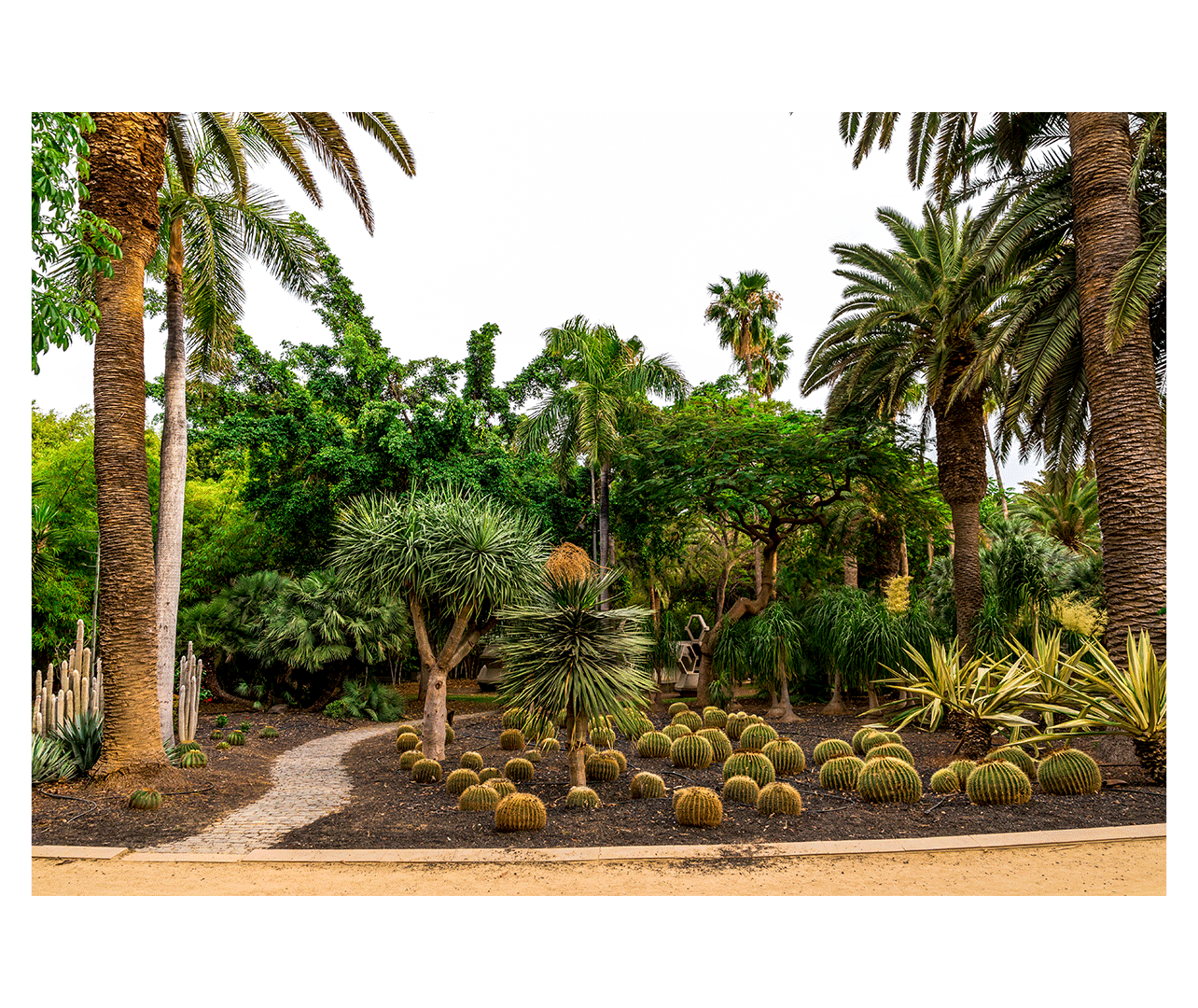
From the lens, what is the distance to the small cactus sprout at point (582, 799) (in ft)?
23.4

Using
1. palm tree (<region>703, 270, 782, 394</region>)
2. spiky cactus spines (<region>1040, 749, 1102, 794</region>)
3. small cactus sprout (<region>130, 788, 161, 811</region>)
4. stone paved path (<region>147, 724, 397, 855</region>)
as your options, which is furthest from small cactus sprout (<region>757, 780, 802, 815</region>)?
palm tree (<region>703, 270, 782, 394</region>)

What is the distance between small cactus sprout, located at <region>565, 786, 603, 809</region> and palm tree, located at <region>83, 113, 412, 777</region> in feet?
15.2

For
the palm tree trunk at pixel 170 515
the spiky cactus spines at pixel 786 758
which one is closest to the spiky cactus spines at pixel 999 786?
the spiky cactus spines at pixel 786 758

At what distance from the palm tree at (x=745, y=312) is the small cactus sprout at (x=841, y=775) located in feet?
71.5

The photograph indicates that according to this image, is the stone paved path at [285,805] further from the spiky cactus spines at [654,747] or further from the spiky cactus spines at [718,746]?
the spiky cactus spines at [718,746]

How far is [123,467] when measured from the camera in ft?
26.1

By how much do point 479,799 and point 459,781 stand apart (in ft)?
3.13

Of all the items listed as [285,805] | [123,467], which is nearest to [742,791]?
[285,805]

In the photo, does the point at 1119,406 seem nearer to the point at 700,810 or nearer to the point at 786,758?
the point at 786,758

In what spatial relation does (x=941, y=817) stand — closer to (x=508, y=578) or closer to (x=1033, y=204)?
(x=508, y=578)

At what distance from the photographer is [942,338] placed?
39.4 feet

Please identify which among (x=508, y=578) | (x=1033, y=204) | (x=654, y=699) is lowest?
(x=654, y=699)

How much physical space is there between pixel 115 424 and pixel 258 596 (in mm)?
8877

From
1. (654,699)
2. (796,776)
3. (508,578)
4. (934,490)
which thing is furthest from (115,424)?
(934,490)
